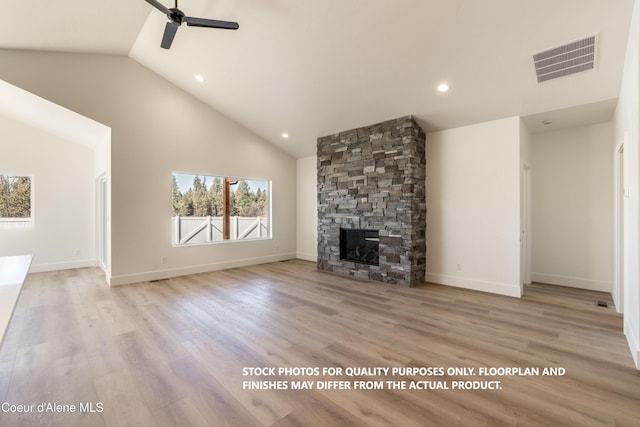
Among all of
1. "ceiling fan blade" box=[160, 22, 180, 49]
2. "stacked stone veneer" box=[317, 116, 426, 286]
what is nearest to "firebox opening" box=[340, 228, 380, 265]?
"stacked stone veneer" box=[317, 116, 426, 286]

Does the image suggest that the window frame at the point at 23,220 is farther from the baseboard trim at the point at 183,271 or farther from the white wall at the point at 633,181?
the white wall at the point at 633,181

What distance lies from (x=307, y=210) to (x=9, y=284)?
568 centimetres

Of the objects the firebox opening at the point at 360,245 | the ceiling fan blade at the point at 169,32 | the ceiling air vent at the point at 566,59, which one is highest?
the ceiling fan blade at the point at 169,32

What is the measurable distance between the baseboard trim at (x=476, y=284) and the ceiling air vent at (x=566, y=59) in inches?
108

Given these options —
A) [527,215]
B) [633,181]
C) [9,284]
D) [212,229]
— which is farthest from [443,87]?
[212,229]

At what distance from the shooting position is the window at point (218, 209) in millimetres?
5641

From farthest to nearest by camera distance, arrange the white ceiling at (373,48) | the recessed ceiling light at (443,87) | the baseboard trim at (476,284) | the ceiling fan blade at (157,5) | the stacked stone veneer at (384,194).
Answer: the stacked stone veneer at (384,194) < the baseboard trim at (476,284) < the recessed ceiling light at (443,87) < the white ceiling at (373,48) < the ceiling fan blade at (157,5)

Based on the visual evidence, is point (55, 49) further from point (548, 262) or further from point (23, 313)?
point (548, 262)

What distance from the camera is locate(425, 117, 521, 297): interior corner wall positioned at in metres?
4.06

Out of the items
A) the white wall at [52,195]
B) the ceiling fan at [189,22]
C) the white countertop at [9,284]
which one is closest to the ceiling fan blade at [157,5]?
the ceiling fan at [189,22]

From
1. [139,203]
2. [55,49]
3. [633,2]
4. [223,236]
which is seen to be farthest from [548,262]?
[55,49]

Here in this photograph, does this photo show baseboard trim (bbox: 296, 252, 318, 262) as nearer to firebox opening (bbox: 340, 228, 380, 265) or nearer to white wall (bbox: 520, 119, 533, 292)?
firebox opening (bbox: 340, 228, 380, 265)

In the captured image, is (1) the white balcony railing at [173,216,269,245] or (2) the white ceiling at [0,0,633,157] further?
(1) the white balcony railing at [173,216,269,245]

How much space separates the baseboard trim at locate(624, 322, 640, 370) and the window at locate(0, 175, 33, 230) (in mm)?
9009
